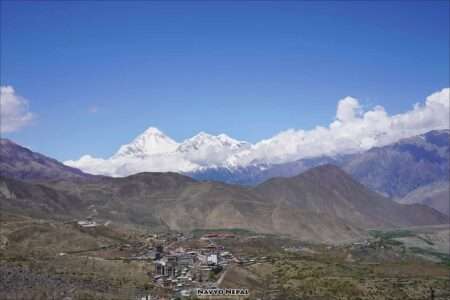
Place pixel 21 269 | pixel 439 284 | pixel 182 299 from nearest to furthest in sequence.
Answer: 1. pixel 182 299
2. pixel 21 269
3. pixel 439 284

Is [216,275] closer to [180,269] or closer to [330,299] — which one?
[180,269]

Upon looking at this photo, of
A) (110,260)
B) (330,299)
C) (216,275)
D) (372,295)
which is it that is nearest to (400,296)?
(372,295)

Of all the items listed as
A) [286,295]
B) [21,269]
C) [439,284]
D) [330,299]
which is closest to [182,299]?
[286,295]

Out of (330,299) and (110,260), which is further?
(110,260)

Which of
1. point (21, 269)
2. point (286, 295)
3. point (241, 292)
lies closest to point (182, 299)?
point (241, 292)

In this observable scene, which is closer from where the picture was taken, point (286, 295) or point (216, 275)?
point (286, 295)

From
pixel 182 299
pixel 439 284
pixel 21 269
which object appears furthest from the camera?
pixel 439 284

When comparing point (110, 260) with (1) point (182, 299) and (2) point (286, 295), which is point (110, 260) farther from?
(2) point (286, 295)

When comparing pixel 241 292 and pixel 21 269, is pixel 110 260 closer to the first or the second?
pixel 21 269
